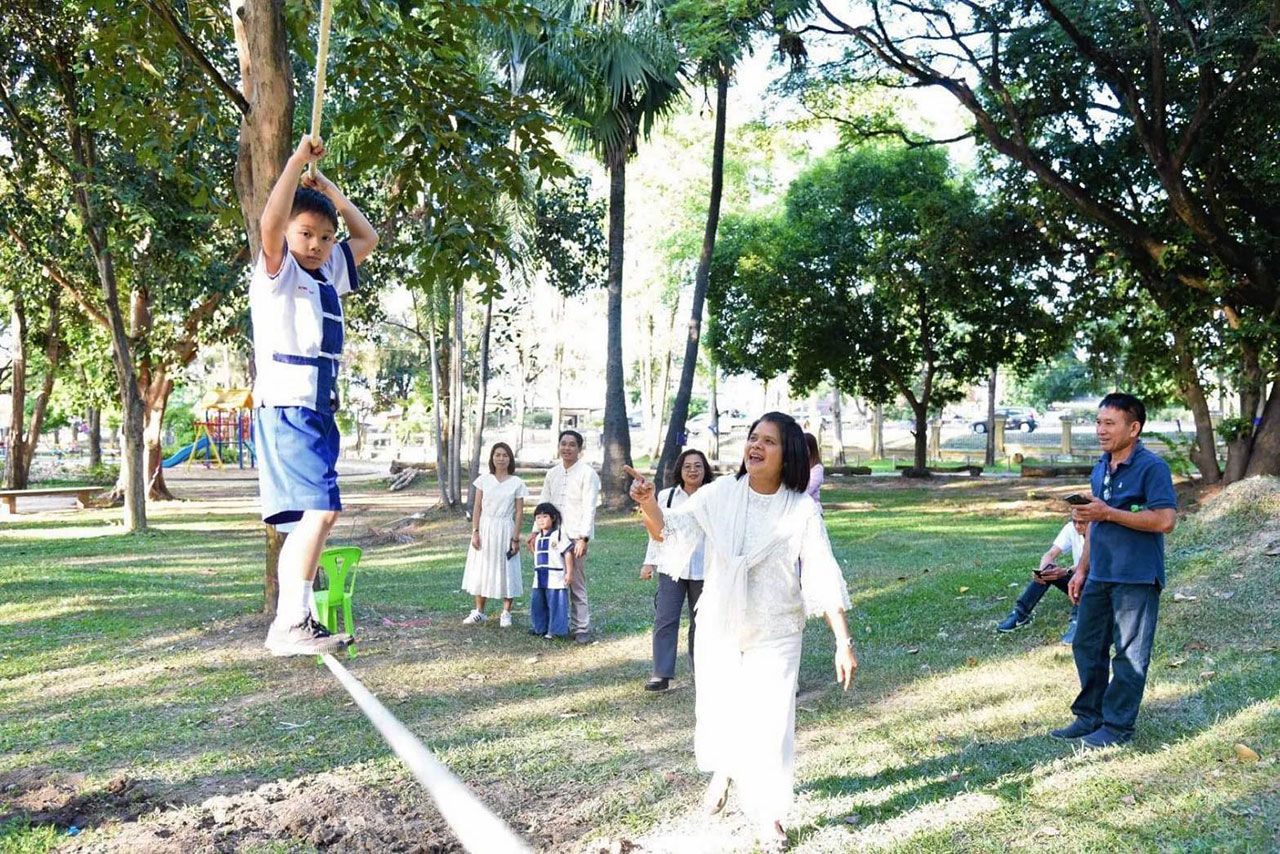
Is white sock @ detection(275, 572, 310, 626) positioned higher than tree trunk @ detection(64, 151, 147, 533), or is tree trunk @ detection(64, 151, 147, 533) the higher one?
tree trunk @ detection(64, 151, 147, 533)

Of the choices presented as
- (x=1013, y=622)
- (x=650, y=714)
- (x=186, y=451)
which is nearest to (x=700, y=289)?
(x=1013, y=622)

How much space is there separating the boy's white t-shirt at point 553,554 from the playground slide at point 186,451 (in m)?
33.2

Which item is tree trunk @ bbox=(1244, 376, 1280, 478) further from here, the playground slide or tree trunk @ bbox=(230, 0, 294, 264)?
the playground slide

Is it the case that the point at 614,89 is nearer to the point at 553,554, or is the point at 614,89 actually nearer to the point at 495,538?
the point at 495,538

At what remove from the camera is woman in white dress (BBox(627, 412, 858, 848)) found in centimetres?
450

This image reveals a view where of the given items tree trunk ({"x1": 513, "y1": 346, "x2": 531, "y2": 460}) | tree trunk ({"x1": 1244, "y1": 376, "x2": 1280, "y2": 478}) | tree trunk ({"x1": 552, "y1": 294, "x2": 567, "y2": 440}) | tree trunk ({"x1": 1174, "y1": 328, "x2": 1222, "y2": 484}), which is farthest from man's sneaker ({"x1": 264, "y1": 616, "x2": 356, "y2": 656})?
tree trunk ({"x1": 552, "y1": 294, "x2": 567, "y2": 440})

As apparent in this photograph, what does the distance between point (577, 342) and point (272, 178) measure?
47842 mm

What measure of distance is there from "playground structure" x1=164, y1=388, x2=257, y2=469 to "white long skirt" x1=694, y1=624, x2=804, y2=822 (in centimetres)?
3551

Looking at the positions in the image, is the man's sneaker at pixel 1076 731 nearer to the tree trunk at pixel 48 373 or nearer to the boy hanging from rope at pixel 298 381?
the boy hanging from rope at pixel 298 381

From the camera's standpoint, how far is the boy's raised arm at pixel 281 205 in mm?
3836

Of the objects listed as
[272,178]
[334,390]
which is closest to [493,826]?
[334,390]

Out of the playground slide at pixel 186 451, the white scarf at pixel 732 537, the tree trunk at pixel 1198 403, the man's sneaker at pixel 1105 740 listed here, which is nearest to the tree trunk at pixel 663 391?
the playground slide at pixel 186 451

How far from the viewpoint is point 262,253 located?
397 centimetres

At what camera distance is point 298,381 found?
3961mm
